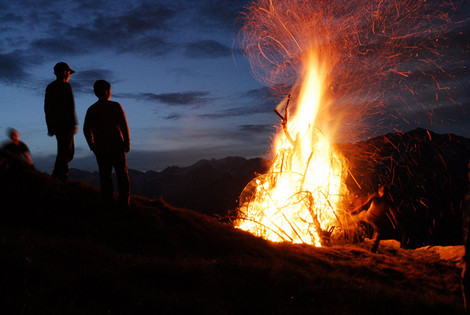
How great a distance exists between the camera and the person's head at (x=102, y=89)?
6832 millimetres

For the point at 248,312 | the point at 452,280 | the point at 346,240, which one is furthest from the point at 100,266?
the point at 346,240

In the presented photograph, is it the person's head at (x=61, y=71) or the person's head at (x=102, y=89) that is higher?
the person's head at (x=61, y=71)

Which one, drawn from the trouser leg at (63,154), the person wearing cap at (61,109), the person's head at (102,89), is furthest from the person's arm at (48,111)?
the person's head at (102,89)

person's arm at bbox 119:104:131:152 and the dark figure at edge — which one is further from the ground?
person's arm at bbox 119:104:131:152

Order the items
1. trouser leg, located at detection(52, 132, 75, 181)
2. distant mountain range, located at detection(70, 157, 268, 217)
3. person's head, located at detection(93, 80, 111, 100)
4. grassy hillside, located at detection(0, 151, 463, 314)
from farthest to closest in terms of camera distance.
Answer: distant mountain range, located at detection(70, 157, 268, 217) < trouser leg, located at detection(52, 132, 75, 181) < person's head, located at detection(93, 80, 111, 100) < grassy hillside, located at detection(0, 151, 463, 314)

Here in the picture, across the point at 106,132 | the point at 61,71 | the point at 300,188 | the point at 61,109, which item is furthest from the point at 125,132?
the point at 300,188

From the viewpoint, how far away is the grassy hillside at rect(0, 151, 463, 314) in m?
3.44

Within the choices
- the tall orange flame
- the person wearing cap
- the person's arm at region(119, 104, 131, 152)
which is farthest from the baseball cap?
the tall orange flame

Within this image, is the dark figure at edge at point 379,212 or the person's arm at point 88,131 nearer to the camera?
the person's arm at point 88,131

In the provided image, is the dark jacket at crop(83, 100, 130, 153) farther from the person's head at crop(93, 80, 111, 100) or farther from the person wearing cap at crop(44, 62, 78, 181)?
the person wearing cap at crop(44, 62, 78, 181)

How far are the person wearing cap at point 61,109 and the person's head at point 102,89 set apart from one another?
1004mm

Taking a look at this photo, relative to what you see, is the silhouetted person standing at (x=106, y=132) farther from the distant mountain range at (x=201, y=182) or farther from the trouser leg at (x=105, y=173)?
the distant mountain range at (x=201, y=182)

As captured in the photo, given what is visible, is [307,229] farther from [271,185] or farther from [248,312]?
[248,312]

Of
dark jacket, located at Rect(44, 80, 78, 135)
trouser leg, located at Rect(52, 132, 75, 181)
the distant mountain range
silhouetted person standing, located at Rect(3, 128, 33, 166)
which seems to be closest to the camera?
dark jacket, located at Rect(44, 80, 78, 135)
